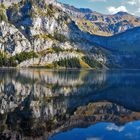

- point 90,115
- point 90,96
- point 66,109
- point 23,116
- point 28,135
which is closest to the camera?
point 28,135

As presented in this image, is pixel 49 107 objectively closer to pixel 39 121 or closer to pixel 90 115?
pixel 90 115

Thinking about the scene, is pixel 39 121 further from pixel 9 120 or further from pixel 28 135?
pixel 28 135

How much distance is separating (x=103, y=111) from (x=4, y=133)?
3450 centimetres

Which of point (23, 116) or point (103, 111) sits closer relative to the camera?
point (23, 116)

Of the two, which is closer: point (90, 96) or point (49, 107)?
point (49, 107)

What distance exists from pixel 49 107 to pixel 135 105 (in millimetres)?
28635

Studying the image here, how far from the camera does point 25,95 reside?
98375mm

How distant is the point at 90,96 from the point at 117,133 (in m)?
61.1

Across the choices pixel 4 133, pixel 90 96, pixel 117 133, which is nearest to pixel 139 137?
pixel 117 133

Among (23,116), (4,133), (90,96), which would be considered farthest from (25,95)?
(4,133)

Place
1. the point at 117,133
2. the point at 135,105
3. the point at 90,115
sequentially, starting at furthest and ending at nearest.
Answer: the point at 135,105 < the point at 90,115 < the point at 117,133

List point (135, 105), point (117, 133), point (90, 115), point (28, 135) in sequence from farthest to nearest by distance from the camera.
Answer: point (135, 105) → point (90, 115) → point (117, 133) → point (28, 135)

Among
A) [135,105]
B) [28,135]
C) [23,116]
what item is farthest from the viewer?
[135,105]

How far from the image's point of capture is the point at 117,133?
158 feet
